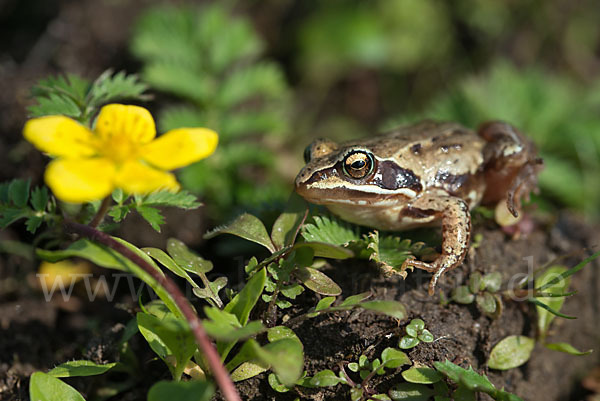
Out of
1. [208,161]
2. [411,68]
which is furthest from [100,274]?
[411,68]

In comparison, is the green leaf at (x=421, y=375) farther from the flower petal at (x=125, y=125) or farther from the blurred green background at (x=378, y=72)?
the blurred green background at (x=378, y=72)

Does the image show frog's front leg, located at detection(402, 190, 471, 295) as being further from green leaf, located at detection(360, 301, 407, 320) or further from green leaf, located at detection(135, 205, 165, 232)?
green leaf, located at detection(135, 205, 165, 232)

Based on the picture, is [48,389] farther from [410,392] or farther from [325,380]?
[410,392]

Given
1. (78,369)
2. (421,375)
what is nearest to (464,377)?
(421,375)

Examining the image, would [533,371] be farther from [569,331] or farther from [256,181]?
[256,181]

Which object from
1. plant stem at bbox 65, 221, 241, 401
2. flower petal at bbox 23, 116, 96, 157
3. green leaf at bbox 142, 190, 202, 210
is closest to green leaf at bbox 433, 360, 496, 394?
plant stem at bbox 65, 221, 241, 401

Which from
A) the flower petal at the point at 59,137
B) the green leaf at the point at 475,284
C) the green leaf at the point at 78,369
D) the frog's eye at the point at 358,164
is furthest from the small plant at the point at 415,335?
the flower petal at the point at 59,137
